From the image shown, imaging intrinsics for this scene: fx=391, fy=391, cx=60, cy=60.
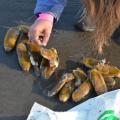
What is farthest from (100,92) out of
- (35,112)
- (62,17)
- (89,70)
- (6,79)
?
(62,17)

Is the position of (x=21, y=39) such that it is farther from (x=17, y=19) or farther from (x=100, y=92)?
(x=100, y=92)

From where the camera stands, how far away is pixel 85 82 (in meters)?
1.32

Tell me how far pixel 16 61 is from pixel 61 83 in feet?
0.78

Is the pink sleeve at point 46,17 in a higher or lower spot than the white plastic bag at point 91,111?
higher

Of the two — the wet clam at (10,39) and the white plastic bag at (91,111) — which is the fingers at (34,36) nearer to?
the wet clam at (10,39)

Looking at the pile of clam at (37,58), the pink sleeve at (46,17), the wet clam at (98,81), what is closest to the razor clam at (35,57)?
the pile of clam at (37,58)

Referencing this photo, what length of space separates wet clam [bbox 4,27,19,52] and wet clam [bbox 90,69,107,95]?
0.35m

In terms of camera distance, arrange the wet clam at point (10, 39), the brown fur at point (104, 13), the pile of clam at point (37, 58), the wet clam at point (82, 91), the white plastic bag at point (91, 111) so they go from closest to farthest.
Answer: the brown fur at point (104, 13)
the white plastic bag at point (91, 111)
the wet clam at point (82, 91)
the pile of clam at point (37, 58)
the wet clam at point (10, 39)

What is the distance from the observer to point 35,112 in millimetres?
1219

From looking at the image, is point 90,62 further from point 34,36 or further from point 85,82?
point 34,36

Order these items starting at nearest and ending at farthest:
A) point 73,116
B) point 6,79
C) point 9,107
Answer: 1. point 73,116
2. point 9,107
3. point 6,79

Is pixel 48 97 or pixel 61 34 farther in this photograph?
pixel 61 34

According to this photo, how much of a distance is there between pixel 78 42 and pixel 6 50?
283mm

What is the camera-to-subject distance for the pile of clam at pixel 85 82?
50.9 inches
